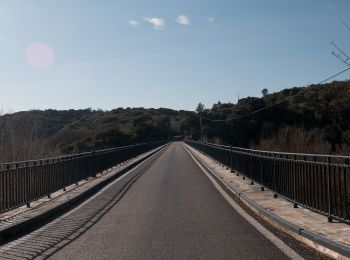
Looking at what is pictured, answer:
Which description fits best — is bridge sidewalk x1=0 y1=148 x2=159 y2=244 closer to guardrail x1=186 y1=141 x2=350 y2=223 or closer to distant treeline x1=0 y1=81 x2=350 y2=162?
guardrail x1=186 y1=141 x2=350 y2=223

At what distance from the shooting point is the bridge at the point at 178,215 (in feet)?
25.7

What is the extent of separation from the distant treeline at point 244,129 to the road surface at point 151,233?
10.6 meters

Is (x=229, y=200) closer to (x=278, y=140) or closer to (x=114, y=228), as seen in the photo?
(x=114, y=228)

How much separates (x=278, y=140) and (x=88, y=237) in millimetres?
26662

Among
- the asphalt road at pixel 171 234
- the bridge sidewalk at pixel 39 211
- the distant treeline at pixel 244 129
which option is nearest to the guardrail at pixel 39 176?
the bridge sidewalk at pixel 39 211

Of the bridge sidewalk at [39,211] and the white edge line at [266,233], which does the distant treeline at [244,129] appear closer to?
the bridge sidewalk at [39,211]

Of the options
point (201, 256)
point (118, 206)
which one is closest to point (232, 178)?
point (118, 206)

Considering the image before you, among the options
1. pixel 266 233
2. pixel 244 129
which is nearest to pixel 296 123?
pixel 244 129

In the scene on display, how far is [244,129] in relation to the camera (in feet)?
314

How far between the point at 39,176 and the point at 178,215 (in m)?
4.19

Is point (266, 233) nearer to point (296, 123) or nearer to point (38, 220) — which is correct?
point (38, 220)

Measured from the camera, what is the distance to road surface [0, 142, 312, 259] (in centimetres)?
768

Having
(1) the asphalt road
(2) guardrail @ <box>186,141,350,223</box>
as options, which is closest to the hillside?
(1) the asphalt road

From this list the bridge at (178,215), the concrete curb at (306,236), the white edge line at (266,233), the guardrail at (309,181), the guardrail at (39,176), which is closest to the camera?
the concrete curb at (306,236)
